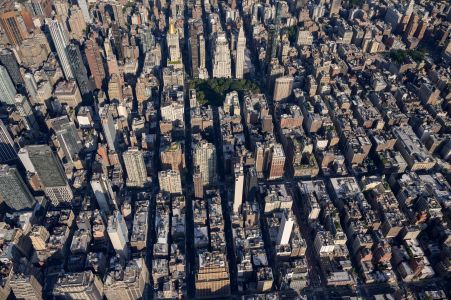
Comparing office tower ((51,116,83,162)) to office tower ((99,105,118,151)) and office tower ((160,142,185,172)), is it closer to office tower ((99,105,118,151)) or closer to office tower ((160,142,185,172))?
office tower ((99,105,118,151))

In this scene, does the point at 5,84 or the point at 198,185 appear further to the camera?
the point at 5,84

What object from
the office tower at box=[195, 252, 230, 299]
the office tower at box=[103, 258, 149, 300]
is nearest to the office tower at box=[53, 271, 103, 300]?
the office tower at box=[103, 258, 149, 300]

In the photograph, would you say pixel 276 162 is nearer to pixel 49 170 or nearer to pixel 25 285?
pixel 49 170

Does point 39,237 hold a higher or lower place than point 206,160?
lower

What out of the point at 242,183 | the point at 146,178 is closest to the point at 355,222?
the point at 242,183

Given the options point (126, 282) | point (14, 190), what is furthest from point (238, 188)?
point (14, 190)

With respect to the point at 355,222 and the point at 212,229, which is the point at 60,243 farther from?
the point at 355,222
